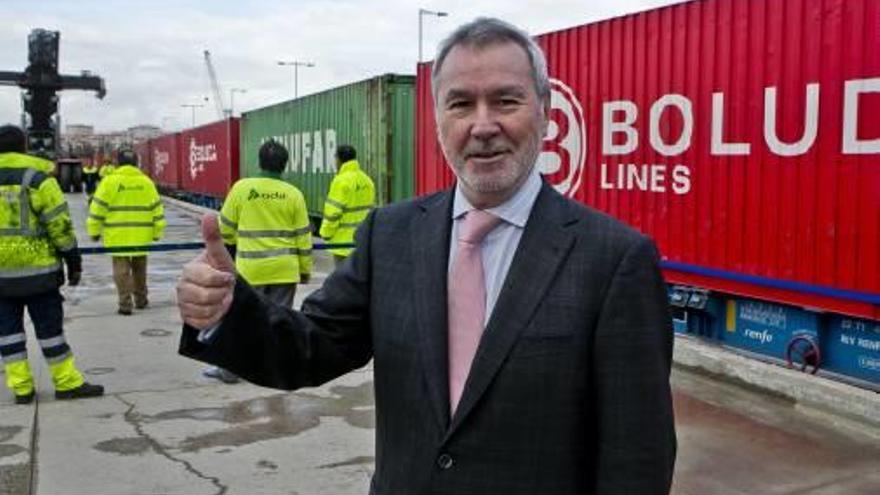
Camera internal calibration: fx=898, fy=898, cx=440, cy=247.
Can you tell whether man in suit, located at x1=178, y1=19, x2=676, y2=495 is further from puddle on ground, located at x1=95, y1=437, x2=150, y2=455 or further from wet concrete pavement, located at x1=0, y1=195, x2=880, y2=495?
puddle on ground, located at x1=95, y1=437, x2=150, y2=455

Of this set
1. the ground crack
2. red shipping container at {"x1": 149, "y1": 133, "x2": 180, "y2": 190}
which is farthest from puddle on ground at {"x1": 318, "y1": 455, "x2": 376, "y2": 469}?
red shipping container at {"x1": 149, "y1": 133, "x2": 180, "y2": 190}

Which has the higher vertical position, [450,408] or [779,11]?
[779,11]

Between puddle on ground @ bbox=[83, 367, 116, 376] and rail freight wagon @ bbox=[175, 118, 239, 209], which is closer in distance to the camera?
puddle on ground @ bbox=[83, 367, 116, 376]

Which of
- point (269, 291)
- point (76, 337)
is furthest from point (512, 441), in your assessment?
point (76, 337)

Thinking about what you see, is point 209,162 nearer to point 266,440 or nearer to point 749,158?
point 749,158

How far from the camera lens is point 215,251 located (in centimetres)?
170

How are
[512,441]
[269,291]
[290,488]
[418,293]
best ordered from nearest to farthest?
[512,441] < [418,293] < [290,488] < [269,291]

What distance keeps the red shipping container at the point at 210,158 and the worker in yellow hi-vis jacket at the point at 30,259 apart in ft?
68.5

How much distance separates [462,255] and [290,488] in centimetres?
323

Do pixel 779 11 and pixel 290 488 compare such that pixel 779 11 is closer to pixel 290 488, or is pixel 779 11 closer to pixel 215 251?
pixel 290 488

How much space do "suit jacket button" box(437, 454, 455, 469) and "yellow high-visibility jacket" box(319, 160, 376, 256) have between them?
762cm

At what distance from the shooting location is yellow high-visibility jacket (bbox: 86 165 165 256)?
1005 cm

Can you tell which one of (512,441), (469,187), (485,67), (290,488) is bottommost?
(290,488)

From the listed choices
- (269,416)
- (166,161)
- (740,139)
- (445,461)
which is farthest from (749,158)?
(166,161)
